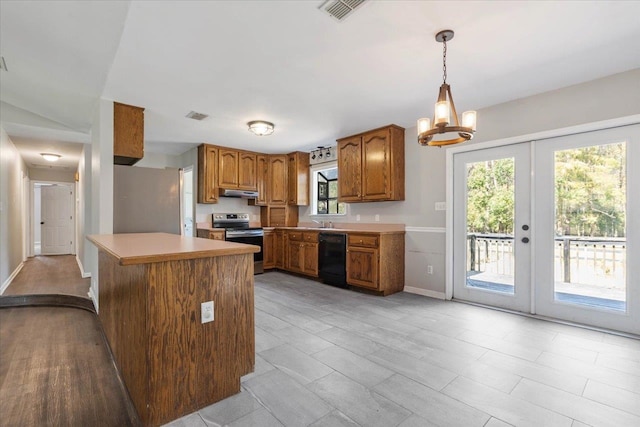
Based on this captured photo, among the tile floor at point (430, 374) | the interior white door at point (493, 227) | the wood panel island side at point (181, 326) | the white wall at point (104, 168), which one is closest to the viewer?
the wood panel island side at point (181, 326)

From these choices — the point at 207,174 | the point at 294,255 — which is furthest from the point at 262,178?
the point at 294,255

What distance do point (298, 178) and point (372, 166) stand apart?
200 centimetres

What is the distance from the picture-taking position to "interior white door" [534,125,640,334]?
9.17 feet

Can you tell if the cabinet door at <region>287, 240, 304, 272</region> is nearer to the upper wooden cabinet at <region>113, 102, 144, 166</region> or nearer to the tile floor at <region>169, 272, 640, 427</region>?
the tile floor at <region>169, 272, 640, 427</region>

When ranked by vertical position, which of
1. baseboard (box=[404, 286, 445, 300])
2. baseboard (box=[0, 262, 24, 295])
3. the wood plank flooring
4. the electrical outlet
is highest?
the electrical outlet

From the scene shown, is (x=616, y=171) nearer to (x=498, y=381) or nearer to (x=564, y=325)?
(x=564, y=325)

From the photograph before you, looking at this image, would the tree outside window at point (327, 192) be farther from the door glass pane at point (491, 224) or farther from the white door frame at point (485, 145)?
the door glass pane at point (491, 224)

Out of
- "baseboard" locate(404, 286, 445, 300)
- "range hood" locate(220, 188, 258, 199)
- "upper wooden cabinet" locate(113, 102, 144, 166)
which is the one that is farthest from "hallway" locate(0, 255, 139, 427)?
"baseboard" locate(404, 286, 445, 300)

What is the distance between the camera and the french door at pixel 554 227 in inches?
112

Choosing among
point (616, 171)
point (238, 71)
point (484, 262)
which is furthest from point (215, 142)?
point (616, 171)

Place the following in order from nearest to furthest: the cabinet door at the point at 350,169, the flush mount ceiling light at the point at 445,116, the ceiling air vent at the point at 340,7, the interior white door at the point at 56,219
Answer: the ceiling air vent at the point at 340,7 → the flush mount ceiling light at the point at 445,116 → the cabinet door at the point at 350,169 → the interior white door at the point at 56,219

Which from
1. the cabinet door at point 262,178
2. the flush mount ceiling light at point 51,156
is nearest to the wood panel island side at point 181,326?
the cabinet door at point 262,178

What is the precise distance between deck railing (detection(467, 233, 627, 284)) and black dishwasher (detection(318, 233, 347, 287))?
1.88 metres

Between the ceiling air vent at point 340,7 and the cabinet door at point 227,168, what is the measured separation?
4.13 m
